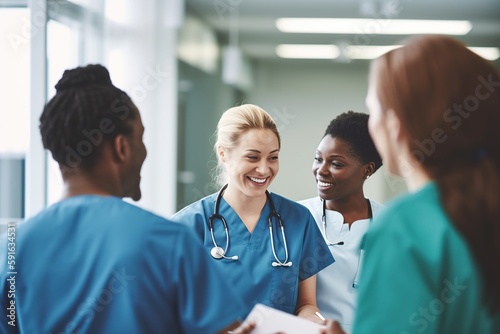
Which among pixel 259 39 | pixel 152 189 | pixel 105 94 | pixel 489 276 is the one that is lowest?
pixel 152 189

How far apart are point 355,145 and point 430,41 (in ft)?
2.82

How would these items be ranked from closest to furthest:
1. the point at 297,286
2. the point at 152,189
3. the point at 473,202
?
the point at 473,202
the point at 297,286
the point at 152,189

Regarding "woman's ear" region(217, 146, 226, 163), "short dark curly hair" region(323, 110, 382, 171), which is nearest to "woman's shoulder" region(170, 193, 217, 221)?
"woman's ear" region(217, 146, 226, 163)

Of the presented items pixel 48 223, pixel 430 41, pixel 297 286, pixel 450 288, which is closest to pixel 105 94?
pixel 48 223

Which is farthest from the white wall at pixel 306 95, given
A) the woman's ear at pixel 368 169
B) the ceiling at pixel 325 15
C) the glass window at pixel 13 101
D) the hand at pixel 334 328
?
the hand at pixel 334 328

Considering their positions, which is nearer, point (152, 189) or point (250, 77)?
point (152, 189)

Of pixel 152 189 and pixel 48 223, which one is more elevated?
pixel 48 223

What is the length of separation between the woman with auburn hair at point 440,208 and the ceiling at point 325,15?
3.60m

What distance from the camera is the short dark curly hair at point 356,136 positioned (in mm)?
1719

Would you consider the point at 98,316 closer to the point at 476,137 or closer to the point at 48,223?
the point at 48,223

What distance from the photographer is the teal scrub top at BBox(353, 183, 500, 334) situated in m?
0.82

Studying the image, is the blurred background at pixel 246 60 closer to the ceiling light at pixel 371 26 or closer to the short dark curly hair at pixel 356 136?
the ceiling light at pixel 371 26

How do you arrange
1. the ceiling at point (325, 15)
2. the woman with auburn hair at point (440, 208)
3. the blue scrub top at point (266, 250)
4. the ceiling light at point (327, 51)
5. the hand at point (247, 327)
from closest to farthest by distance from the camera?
the woman with auburn hair at point (440, 208) < the hand at point (247, 327) < the blue scrub top at point (266, 250) < the ceiling at point (325, 15) < the ceiling light at point (327, 51)

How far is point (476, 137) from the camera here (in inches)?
32.9
